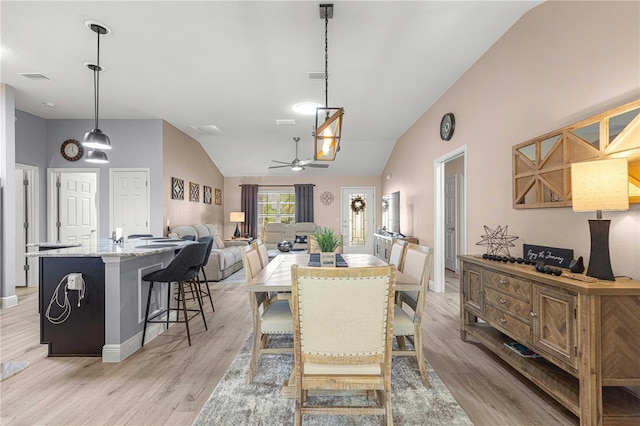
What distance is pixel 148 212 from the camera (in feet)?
17.8

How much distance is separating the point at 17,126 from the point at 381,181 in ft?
25.8

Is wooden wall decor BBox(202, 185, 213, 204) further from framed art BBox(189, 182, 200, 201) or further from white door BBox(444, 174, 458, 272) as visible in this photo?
white door BBox(444, 174, 458, 272)

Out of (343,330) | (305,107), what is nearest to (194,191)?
(305,107)

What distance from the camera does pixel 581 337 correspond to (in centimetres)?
163

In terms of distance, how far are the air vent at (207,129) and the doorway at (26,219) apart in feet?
8.77

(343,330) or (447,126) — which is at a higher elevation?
(447,126)

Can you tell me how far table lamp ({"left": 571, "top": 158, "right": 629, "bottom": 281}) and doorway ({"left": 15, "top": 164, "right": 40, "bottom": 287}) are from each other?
6980 mm

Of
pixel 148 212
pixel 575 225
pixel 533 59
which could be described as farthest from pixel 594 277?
pixel 148 212

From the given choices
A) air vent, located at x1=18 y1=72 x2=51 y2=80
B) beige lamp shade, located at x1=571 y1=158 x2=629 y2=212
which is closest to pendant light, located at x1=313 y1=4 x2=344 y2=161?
beige lamp shade, located at x1=571 y1=158 x2=629 y2=212

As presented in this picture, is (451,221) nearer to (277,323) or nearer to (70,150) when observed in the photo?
(277,323)

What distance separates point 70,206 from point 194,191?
2178mm

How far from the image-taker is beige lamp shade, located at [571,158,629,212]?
5.09 feet

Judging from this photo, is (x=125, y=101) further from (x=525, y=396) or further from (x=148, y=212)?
(x=525, y=396)

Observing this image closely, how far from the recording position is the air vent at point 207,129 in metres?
5.98
